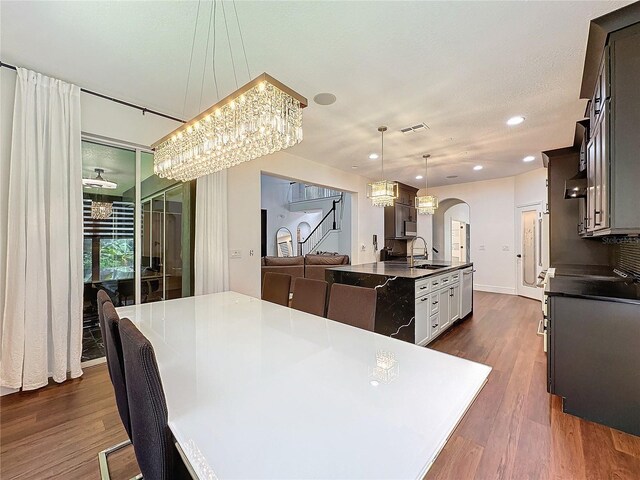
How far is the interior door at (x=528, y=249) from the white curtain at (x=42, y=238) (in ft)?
25.4

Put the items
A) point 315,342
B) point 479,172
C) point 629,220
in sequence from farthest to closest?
point 479,172 → point 629,220 → point 315,342

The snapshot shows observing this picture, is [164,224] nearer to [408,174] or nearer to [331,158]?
[331,158]

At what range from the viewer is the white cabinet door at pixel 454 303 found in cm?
391

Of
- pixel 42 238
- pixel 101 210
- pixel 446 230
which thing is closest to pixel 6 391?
pixel 42 238

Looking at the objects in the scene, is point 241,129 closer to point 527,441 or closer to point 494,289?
point 527,441

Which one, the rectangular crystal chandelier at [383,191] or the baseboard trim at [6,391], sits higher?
the rectangular crystal chandelier at [383,191]

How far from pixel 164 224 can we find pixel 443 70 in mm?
3629

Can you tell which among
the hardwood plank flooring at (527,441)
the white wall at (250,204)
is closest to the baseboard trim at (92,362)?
the white wall at (250,204)

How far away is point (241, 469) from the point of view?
0.67 meters

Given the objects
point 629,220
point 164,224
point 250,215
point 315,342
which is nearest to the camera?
point 315,342

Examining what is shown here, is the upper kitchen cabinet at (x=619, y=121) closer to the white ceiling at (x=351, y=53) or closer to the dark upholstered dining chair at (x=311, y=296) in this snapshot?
the white ceiling at (x=351, y=53)

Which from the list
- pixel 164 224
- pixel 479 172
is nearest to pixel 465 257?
pixel 479 172

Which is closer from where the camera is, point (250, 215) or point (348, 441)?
point (348, 441)

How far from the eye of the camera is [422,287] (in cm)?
309
